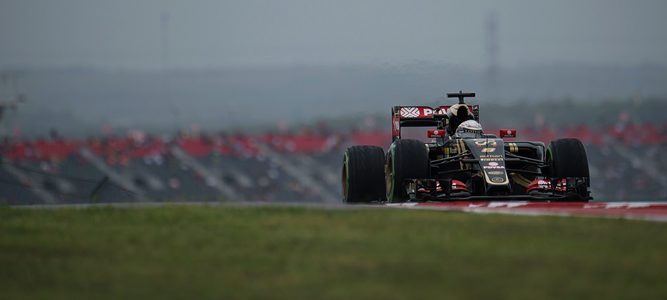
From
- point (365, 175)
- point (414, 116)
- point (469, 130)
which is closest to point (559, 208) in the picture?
point (469, 130)

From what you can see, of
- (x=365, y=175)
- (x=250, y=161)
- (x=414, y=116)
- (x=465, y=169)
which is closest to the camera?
(x=465, y=169)

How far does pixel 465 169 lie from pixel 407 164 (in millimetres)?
998

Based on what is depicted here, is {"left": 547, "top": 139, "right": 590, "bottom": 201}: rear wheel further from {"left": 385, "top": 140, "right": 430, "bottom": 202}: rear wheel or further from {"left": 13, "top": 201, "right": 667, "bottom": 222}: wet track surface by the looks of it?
{"left": 385, "top": 140, "right": 430, "bottom": 202}: rear wheel

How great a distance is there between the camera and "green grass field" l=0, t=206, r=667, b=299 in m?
10.1

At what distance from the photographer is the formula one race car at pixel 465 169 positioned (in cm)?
1998

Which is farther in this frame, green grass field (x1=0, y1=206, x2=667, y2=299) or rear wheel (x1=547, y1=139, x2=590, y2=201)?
rear wheel (x1=547, y1=139, x2=590, y2=201)

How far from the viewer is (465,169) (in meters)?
20.5

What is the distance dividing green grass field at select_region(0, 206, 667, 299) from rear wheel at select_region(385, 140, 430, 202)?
412 centimetres

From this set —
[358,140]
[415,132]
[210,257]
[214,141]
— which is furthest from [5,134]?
[210,257]

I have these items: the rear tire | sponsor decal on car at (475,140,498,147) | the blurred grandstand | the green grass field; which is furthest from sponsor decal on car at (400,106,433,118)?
the blurred grandstand

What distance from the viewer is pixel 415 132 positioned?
3616cm

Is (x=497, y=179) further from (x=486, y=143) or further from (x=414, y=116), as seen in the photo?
(x=414, y=116)

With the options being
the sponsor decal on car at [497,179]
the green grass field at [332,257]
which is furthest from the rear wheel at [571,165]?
the green grass field at [332,257]

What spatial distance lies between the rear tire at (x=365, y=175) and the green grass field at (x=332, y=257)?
540cm
